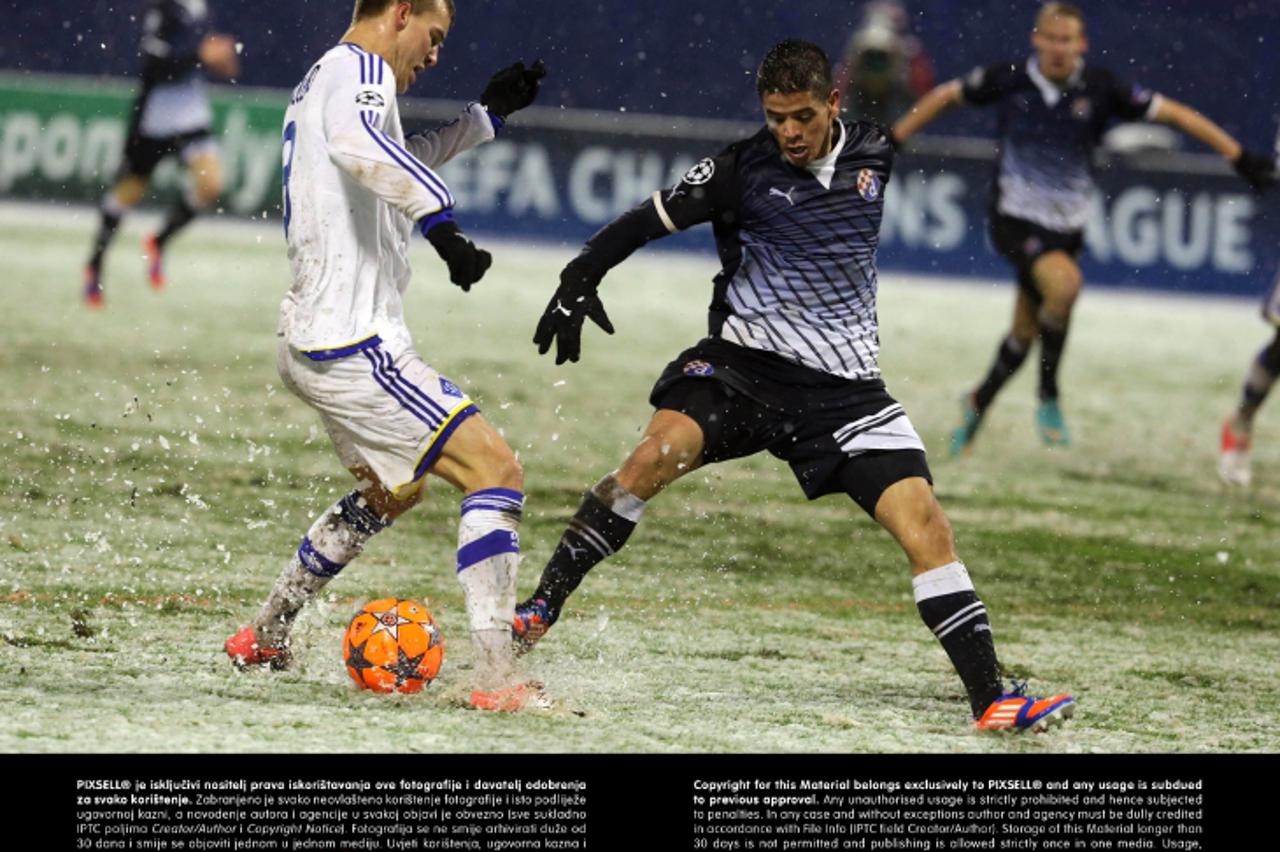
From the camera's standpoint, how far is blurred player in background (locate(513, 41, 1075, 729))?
5.04 metres

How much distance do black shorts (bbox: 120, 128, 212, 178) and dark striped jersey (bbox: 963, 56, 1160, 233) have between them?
7.01 meters

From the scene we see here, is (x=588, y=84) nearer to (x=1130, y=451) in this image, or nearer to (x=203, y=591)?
(x=1130, y=451)

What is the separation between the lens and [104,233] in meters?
13.3

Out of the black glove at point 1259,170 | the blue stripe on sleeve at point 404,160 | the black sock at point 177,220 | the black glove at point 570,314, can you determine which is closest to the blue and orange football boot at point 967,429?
the black glove at point 1259,170

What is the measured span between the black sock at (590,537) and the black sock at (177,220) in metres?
9.56

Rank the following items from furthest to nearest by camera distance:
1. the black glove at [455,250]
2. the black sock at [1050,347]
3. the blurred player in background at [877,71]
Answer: the blurred player in background at [877,71], the black sock at [1050,347], the black glove at [455,250]

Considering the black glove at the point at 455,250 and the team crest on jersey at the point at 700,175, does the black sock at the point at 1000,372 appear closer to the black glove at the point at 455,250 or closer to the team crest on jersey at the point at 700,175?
the team crest on jersey at the point at 700,175

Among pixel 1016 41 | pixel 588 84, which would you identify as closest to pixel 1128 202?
pixel 1016 41

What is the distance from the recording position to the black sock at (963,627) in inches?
186

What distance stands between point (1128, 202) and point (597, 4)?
6305 millimetres

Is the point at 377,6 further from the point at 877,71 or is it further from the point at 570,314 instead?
the point at 877,71

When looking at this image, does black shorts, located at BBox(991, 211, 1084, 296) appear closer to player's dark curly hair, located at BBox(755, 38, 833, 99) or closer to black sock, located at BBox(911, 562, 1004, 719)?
player's dark curly hair, located at BBox(755, 38, 833, 99)

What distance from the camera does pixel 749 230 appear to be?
5.30 m

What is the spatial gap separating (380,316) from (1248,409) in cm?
624
